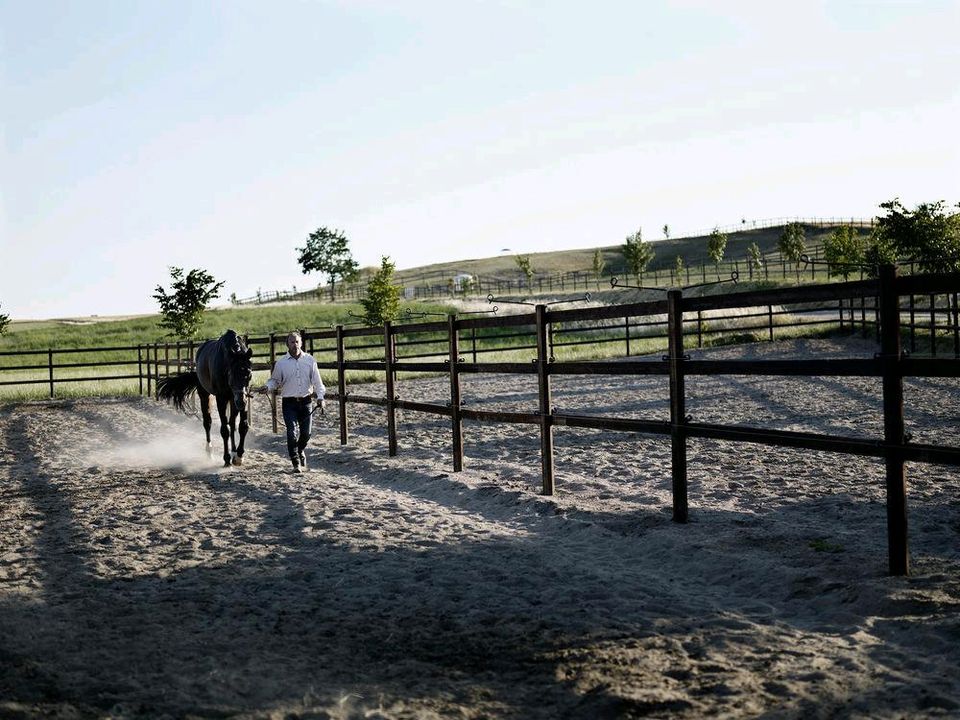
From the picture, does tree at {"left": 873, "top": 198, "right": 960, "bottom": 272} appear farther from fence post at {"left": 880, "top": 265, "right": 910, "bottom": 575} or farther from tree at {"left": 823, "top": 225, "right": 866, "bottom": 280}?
fence post at {"left": 880, "top": 265, "right": 910, "bottom": 575}

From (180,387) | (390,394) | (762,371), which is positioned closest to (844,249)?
(180,387)

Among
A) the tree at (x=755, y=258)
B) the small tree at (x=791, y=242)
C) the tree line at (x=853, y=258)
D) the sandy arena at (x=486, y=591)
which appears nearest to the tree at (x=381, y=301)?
the tree line at (x=853, y=258)


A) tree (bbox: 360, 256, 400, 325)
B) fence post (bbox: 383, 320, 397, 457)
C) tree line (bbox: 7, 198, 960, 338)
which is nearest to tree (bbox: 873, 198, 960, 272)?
tree line (bbox: 7, 198, 960, 338)

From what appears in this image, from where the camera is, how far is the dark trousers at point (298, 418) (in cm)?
1102

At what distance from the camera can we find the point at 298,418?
36.9 ft

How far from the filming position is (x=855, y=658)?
4137mm

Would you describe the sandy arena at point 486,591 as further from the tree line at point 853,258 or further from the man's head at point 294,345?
the tree line at point 853,258

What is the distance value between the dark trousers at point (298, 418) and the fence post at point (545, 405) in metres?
3.46

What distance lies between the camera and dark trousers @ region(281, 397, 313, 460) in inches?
434

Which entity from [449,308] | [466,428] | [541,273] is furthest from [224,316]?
[541,273]

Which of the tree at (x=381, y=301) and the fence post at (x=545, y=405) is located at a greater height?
the tree at (x=381, y=301)

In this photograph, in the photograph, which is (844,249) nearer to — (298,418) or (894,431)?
(298,418)

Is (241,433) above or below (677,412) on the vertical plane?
below

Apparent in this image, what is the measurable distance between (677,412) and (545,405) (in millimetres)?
1768
